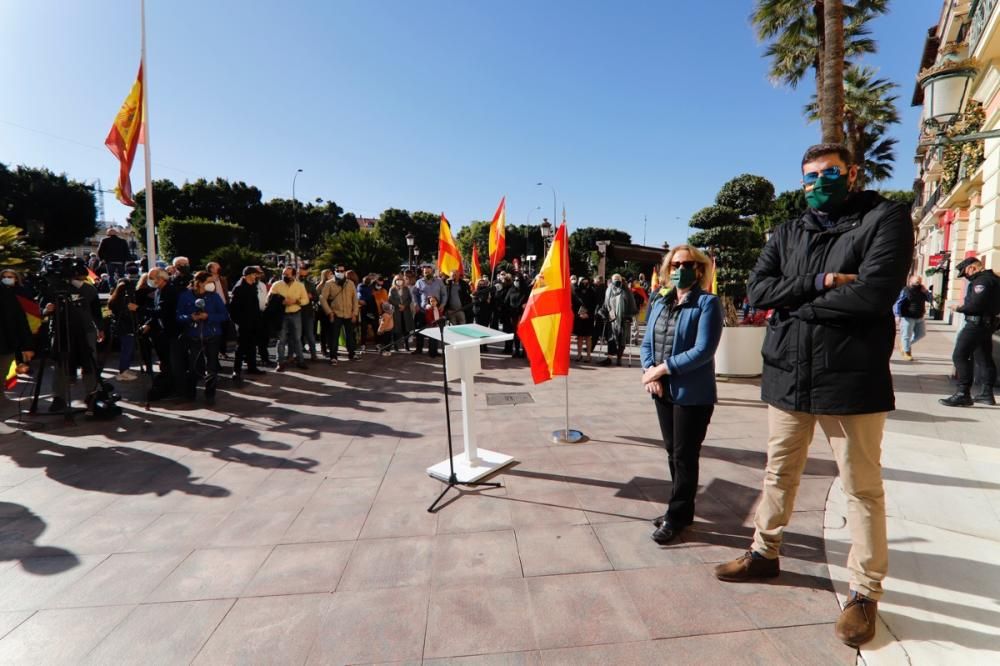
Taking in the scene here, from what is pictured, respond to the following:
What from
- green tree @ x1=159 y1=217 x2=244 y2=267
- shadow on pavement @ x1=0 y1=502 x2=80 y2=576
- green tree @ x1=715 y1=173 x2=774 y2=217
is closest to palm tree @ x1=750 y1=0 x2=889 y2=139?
green tree @ x1=715 y1=173 x2=774 y2=217

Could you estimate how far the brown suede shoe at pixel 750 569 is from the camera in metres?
2.70

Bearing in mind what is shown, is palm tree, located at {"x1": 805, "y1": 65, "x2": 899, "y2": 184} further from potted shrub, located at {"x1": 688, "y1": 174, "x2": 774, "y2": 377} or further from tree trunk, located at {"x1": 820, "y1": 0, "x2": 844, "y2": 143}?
tree trunk, located at {"x1": 820, "y1": 0, "x2": 844, "y2": 143}

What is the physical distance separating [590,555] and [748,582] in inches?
33.1

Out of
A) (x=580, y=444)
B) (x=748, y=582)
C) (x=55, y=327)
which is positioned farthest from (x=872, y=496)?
(x=55, y=327)

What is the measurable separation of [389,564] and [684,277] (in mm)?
2448

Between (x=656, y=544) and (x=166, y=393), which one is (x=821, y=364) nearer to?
(x=656, y=544)

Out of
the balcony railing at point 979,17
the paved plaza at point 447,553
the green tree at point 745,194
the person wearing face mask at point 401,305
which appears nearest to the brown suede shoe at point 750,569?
the paved plaza at point 447,553

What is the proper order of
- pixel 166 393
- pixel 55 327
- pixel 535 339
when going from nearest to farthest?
1. pixel 535 339
2. pixel 55 327
3. pixel 166 393

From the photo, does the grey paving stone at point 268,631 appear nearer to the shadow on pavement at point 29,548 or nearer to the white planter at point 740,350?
the shadow on pavement at point 29,548

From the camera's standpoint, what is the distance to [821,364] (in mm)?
2275

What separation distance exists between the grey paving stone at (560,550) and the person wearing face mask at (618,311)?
7.33 metres

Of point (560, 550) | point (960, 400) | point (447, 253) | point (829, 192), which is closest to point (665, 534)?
point (560, 550)

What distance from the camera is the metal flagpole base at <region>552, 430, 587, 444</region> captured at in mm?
5285

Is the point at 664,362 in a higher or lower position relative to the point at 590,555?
higher
